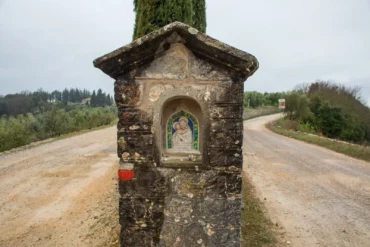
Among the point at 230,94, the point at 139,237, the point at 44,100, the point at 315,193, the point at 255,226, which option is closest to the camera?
the point at 230,94

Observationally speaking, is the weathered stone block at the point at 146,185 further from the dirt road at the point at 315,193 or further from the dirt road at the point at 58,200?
the dirt road at the point at 315,193

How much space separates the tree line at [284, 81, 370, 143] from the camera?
2689 centimetres

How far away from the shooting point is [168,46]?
338 cm

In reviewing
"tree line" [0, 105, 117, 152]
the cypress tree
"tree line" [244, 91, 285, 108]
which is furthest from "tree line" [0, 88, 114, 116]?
the cypress tree


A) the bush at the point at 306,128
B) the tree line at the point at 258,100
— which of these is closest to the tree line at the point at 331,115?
the bush at the point at 306,128

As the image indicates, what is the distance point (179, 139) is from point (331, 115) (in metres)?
27.5

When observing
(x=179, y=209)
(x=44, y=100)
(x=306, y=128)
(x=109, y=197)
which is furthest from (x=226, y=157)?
(x=44, y=100)

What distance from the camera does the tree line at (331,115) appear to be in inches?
1059

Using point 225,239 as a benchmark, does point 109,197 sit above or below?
below

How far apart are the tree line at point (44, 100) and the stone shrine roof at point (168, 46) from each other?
128ft

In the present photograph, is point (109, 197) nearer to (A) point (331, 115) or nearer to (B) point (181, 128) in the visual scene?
(B) point (181, 128)

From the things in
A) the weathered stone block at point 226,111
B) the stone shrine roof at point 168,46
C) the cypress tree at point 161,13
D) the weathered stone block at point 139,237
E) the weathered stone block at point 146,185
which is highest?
the cypress tree at point 161,13

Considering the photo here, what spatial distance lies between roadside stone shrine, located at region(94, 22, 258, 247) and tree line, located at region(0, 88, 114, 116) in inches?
1535

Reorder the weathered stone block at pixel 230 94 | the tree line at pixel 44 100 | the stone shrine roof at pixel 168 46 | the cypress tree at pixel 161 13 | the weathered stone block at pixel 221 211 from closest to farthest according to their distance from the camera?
1. the stone shrine roof at pixel 168 46
2. the weathered stone block at pixel 230 94
3. the weathered stone block at pixel 221 211
4. the cypress tree at pixel 161 13
5. the tree line at pixel 44 100
